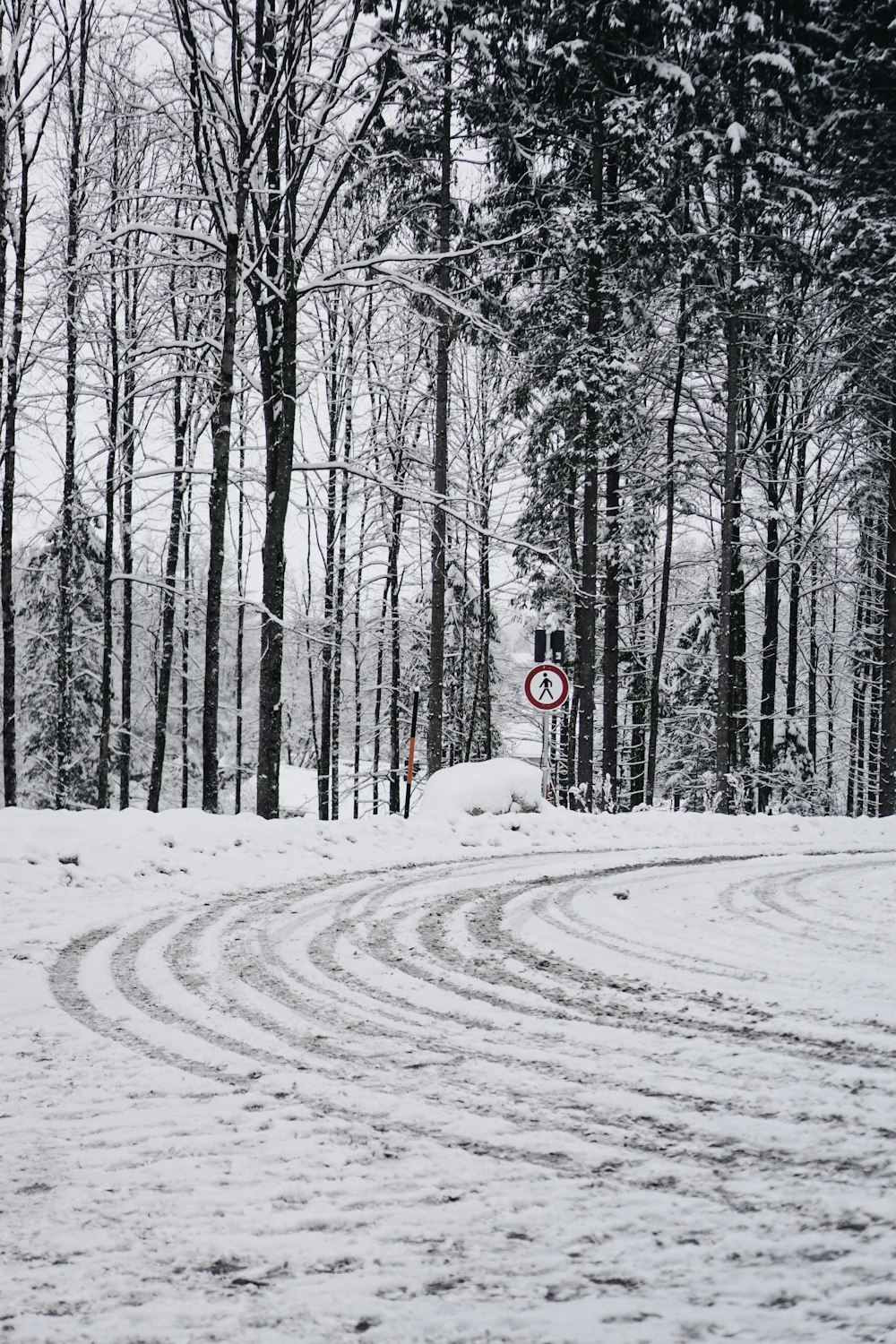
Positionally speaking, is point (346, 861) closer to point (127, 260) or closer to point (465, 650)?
point (127, 260)

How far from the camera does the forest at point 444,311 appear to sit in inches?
576

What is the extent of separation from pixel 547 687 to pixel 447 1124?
11144 mm

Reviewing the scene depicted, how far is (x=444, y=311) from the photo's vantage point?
1917cm

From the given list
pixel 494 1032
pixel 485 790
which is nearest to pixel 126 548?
pixel 485 790

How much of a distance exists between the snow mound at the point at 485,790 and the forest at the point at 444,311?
2.44 metres

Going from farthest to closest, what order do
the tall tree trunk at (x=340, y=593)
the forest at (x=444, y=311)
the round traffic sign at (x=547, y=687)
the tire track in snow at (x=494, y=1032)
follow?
the tall tree trunk at (x=340, y=593), the forest at (x=444, y=311), the round traffic sign at (x=547, y=687), the tire track in snow at (x=494, y=1032)

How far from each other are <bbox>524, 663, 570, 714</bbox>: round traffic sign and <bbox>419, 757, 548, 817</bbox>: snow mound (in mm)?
1227

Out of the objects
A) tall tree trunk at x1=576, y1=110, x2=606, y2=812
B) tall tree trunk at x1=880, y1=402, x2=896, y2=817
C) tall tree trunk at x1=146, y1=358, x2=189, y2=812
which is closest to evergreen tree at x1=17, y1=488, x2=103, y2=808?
tall tree trunk at x1=146, y1=358, x2=189, y2=812

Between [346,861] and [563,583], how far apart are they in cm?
1581

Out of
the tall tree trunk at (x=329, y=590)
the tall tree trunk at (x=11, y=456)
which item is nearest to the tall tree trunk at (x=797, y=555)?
the tall tree trunk at (x=329, y=590)

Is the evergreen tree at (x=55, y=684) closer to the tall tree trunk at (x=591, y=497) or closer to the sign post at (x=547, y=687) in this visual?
the tall tree trunk at (x=591, y=497)

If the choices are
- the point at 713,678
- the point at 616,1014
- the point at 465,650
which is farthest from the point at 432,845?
the point at 713,678

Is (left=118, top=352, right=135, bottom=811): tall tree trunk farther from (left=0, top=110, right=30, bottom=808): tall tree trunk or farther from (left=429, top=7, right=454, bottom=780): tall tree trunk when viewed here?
(left=429, top=7, right=454, bottom=780): tall tree trunk

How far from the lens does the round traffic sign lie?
14.1 meters
